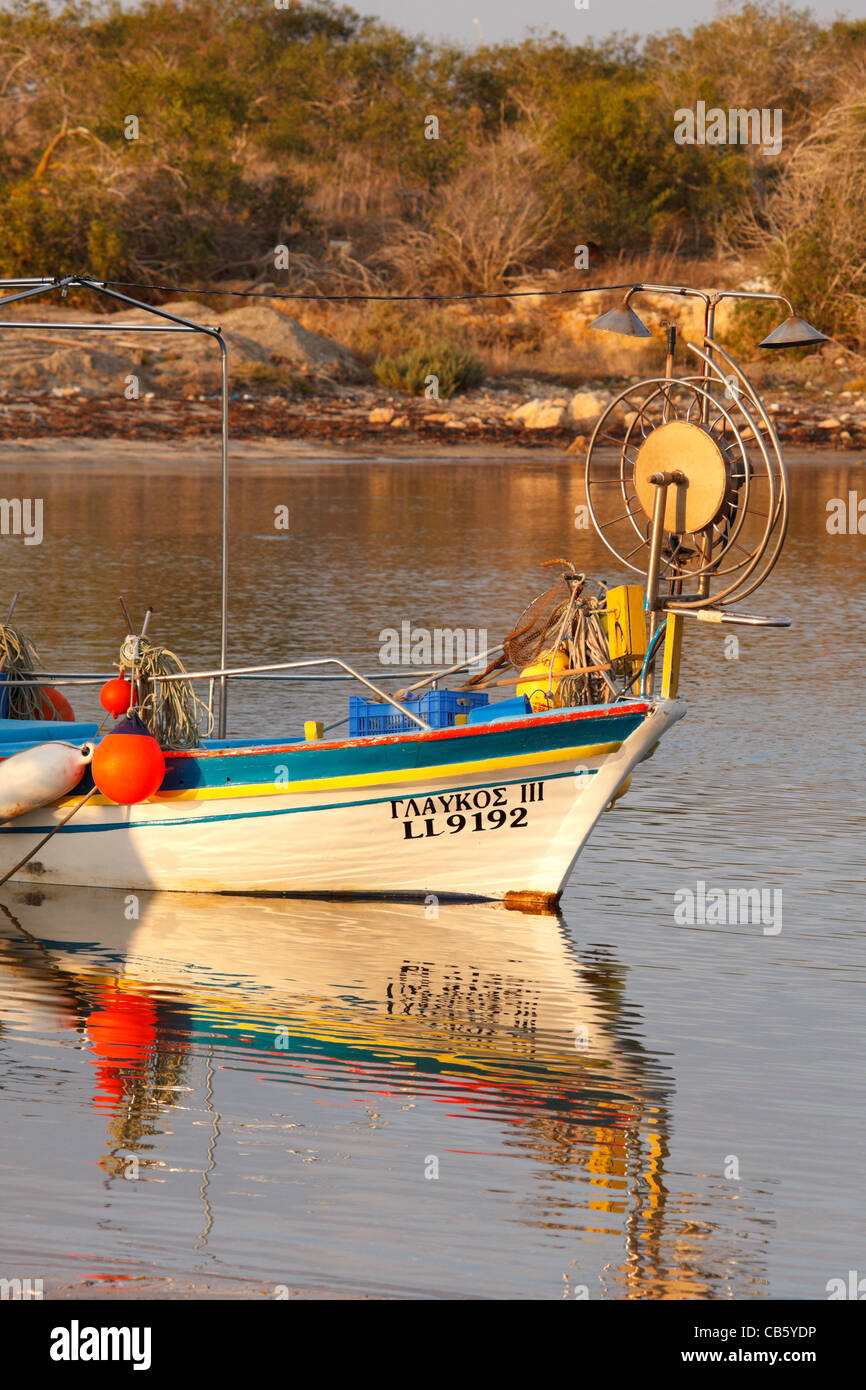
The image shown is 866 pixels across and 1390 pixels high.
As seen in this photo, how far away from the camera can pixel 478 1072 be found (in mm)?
7609

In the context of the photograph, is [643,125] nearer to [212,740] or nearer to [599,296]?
[599,296]

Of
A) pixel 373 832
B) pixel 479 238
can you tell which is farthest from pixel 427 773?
pixel 479 238

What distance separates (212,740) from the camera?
33.9ft

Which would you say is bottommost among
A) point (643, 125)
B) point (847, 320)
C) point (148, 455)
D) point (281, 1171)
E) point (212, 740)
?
point (281, 1171)

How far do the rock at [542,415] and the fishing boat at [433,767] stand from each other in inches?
Answer: 1051

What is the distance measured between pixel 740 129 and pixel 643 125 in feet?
18.6

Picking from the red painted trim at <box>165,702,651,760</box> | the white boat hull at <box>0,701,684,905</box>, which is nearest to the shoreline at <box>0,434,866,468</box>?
the white boat hull at <box>0,701,684,905</box>

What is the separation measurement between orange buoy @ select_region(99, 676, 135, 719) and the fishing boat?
26 millimetres

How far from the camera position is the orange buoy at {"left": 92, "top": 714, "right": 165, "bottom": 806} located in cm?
948

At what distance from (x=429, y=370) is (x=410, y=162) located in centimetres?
1404

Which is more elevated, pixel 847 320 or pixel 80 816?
pixel 847 320

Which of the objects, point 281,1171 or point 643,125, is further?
point 643,125

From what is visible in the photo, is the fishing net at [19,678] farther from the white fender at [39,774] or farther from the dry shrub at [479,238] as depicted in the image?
the dry shrub at [479,238]

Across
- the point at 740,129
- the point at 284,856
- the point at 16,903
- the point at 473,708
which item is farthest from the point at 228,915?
the point at 740,129
